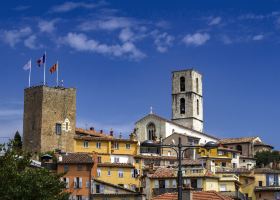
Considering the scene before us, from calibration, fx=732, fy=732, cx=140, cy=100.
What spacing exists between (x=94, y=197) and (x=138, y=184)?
15279mm

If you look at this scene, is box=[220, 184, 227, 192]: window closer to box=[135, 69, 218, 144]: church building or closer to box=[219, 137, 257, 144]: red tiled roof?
box=[219, 137, 257, 144]: red tiled roof

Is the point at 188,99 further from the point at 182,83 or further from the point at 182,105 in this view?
the point at 182,83

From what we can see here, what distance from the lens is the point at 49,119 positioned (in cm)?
10725

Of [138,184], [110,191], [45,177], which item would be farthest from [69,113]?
[45,177]

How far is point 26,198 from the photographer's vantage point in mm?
50812

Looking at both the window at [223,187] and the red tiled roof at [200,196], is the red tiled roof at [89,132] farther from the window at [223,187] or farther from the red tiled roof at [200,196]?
the red tiled roof at [200,196]

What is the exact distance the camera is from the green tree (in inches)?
1977

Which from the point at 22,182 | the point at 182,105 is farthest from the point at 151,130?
the point at 22,182

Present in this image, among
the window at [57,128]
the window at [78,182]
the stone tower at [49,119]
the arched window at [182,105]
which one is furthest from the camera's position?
the arched window at [182,105]

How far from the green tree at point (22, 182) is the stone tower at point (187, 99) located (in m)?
105

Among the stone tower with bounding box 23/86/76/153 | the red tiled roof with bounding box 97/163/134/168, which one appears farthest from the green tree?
the stone tower with bounding box 23/86/76/153

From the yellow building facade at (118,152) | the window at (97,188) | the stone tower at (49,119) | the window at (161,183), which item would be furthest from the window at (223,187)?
the stone tower at (49,119)

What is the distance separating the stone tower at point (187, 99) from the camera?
520 ft

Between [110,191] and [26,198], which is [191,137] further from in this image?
[26,198]
